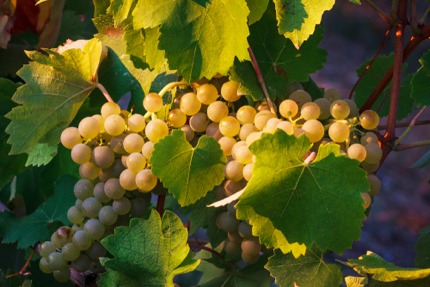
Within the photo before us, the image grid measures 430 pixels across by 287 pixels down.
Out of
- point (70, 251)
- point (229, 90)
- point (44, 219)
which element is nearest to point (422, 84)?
point (229, 90)

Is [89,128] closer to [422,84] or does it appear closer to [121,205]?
[121,205]

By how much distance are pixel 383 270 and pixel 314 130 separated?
14cm

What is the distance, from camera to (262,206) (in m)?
0.61

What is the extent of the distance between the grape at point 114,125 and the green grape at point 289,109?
0.54 ft

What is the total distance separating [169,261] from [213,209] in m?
→ 0.11

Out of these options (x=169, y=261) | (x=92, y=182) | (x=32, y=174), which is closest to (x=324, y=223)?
(x=169, y=261)

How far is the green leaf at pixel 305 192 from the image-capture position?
60 cm

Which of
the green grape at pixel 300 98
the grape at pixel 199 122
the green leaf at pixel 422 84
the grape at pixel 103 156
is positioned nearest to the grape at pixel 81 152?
the grape at pixel 103 156

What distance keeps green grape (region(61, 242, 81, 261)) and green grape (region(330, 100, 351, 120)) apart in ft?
1.01

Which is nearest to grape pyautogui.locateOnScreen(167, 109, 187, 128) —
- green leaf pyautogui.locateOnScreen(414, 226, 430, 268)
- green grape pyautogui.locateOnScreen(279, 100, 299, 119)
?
green grape pyautogui.locateOnScreen(279, 100, 299, 119)

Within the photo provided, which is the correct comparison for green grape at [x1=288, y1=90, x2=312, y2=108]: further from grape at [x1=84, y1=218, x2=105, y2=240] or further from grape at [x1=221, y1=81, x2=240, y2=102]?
grape at [x1=84, y1=218, x2=105, y2=240]

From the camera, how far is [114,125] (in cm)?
71

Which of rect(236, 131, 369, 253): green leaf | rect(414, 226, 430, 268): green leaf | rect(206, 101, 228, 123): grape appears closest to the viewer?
rect(236, 131, 369, 253): green leaf

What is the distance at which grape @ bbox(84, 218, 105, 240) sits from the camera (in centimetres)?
74
